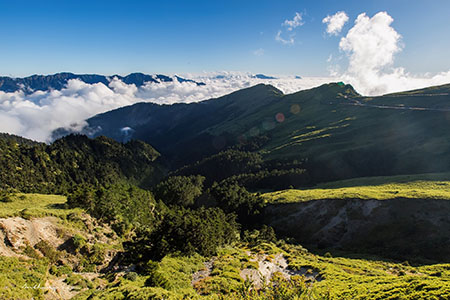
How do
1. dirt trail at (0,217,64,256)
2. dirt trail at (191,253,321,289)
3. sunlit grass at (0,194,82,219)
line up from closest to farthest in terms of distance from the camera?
dirt trail at (0,217,64,256) → sunlit grass at (0,194,82,219) → dirt trail at (191,253,321,289)

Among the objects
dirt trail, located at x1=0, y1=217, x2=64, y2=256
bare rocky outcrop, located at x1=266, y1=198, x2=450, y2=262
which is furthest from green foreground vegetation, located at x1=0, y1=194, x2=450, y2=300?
bare rocky outcrop, located at x1=266, y1=198, x2=450, y2=262

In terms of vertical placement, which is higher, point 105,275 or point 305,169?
point 105,275

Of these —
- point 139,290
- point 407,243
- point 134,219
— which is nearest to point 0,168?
point 134,219

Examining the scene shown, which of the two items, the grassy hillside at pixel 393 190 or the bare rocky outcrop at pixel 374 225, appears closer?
the bare rocky outcrop at pixel 374 225

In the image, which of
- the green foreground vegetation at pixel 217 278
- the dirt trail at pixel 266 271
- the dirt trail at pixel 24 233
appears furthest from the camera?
the dirt trail at pixel 266 271

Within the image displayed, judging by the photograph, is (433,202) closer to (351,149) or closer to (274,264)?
(274,264)

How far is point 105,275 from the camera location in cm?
3459

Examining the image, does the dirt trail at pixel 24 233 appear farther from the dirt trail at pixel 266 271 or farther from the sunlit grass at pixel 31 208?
the dirt trail at pixel 266 271

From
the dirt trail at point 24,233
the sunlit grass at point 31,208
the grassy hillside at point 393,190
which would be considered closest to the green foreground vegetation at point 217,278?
the sunlit grass at point 31,208

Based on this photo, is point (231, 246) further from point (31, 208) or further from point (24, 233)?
point (31, 208)

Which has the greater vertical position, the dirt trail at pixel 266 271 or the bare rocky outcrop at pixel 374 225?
the dirt trail at pixel 266 271

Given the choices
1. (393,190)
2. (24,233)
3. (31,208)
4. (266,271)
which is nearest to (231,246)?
(266,271)

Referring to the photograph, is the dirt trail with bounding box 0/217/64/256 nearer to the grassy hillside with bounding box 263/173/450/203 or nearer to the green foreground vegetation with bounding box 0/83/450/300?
the green foreground vegetation with bounding box 0/83/450/300

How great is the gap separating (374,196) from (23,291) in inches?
3452
